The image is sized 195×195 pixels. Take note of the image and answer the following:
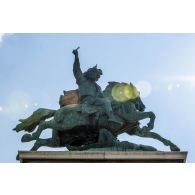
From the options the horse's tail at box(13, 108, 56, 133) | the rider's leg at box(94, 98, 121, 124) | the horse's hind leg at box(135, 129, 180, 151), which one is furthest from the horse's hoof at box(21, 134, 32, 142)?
the horse's hind leg at box(135, 129, 180, 151)

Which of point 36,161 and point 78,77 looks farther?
point 78,77

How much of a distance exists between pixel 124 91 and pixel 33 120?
2577 millimetres

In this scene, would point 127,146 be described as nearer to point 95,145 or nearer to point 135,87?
point 95,145

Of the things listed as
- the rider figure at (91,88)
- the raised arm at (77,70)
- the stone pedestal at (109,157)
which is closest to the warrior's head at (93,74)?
the rider figure at (91,88)

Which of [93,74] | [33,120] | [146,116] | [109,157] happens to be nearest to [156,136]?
[146,116]

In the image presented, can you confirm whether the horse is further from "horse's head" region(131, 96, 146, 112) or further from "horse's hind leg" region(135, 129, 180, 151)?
"horse's head" region(131, 96, 146, 112)

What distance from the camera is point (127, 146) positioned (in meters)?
18.1

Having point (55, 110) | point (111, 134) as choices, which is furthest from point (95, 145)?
point (55, 110)

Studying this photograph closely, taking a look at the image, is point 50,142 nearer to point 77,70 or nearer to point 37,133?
point 37,133

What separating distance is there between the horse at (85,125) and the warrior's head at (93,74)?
835 millimetres

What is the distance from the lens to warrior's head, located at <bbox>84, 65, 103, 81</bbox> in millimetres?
20016
